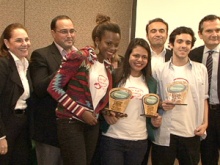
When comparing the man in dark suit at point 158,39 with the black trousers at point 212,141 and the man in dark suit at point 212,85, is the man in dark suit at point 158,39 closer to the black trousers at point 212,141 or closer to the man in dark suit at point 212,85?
the man in dark suit at point 212,85

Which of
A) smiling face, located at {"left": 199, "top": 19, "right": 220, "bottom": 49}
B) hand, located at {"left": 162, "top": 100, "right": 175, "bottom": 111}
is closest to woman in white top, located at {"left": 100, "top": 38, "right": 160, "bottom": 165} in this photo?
hand, located at {"left": 162, "top": 100, "right": 175, "bottom": 111}

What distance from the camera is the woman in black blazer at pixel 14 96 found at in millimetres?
2154

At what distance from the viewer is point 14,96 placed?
2168 mm

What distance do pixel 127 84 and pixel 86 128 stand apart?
465mm

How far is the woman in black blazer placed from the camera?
2154mm

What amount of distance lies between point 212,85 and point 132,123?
89cm

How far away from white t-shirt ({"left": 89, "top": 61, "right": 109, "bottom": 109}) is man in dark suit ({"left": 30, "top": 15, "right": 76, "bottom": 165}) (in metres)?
0.41

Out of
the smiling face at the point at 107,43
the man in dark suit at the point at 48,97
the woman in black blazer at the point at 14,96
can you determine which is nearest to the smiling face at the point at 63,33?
the man in dark suit at the point at 48,97

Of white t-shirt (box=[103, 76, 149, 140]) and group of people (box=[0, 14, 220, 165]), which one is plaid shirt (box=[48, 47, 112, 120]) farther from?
white t-shirt (box=[103, 76, 149, 140])

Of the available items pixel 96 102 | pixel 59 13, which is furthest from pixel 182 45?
pixel 59 13

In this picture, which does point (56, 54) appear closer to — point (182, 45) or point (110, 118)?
point (110, 118)

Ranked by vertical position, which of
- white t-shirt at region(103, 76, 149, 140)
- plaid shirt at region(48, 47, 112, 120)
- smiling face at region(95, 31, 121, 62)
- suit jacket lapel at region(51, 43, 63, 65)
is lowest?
white t-shirt at region(103, 76, 149, 140)

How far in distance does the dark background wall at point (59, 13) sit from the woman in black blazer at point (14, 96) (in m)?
0.98

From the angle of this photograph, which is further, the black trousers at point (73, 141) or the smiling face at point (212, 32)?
the smiling face at point (212, 32)
